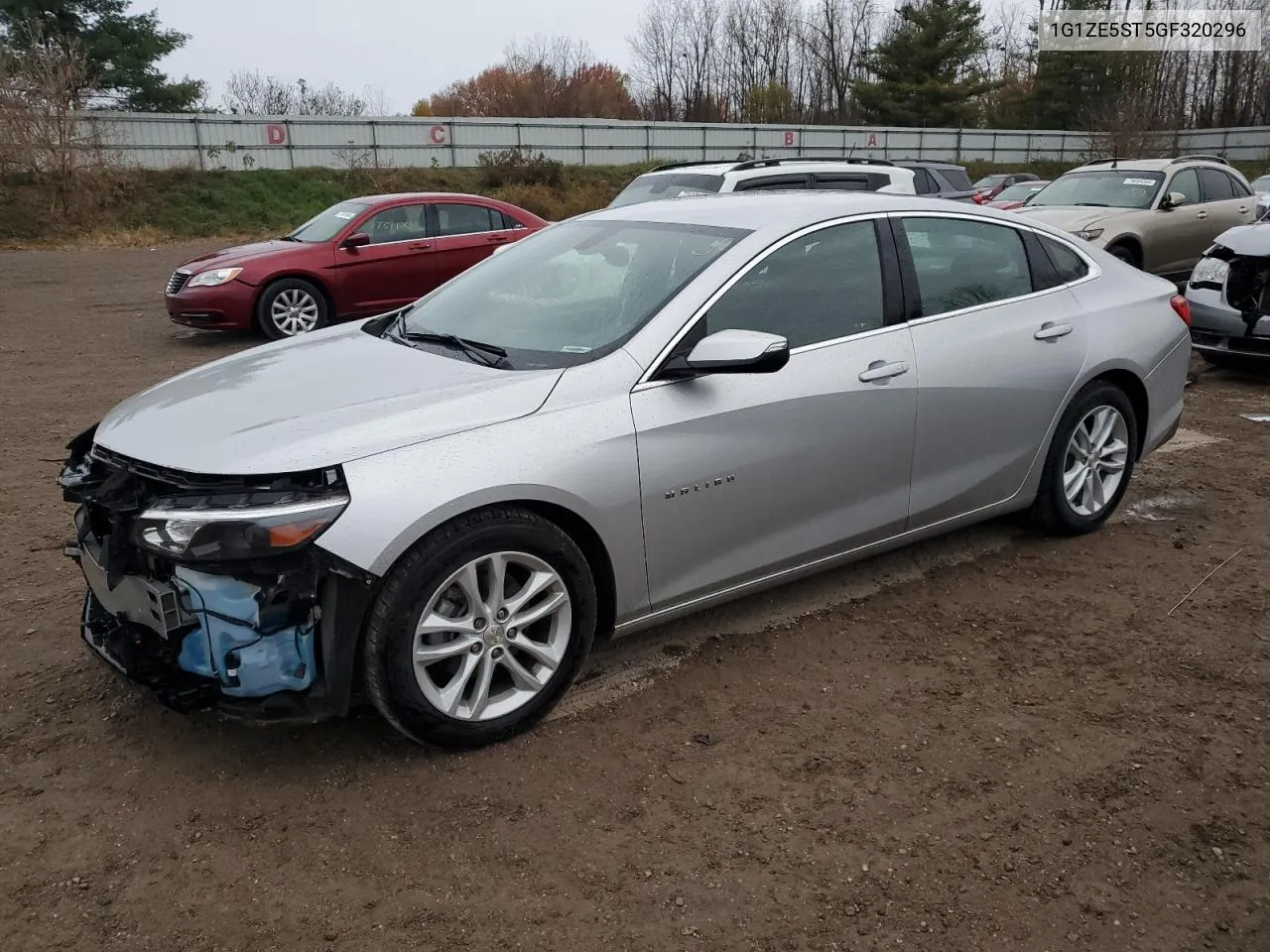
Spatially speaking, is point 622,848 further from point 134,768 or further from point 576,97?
point 576,97

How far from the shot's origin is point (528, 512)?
3125 millimetres

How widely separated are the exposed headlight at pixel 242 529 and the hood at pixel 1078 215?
34.2 feet

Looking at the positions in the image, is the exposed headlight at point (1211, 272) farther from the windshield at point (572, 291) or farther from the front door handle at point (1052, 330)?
the windshield at point (572, 291)

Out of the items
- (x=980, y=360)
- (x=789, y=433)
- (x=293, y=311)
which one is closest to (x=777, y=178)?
(x=293, y=311)

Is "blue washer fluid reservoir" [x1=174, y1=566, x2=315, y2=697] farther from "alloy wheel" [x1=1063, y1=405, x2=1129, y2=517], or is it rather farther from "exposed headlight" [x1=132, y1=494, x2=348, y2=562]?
"alloy wheel" [x1=1063, y1=405, x2=1129, y2=517]

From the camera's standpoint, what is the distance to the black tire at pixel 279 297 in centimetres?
1067

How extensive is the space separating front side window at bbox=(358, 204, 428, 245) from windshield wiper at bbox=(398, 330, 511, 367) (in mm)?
7646

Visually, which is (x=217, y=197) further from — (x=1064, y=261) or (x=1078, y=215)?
(x=1064, y=261)

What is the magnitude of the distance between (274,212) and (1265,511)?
2747 centimetres

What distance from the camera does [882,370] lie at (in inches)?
153

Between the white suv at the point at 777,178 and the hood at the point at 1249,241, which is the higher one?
the white suv at the point at 777,178

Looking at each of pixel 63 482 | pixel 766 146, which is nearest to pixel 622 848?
pixel 63 482

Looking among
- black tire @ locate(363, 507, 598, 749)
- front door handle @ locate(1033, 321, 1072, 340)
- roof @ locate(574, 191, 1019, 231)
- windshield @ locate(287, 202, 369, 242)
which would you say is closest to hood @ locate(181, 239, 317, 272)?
windshield @ locate(287, 202, 369, 242)

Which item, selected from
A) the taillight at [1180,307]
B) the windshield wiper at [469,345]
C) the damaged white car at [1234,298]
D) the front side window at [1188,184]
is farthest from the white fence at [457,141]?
the taillight at [1180,307]
